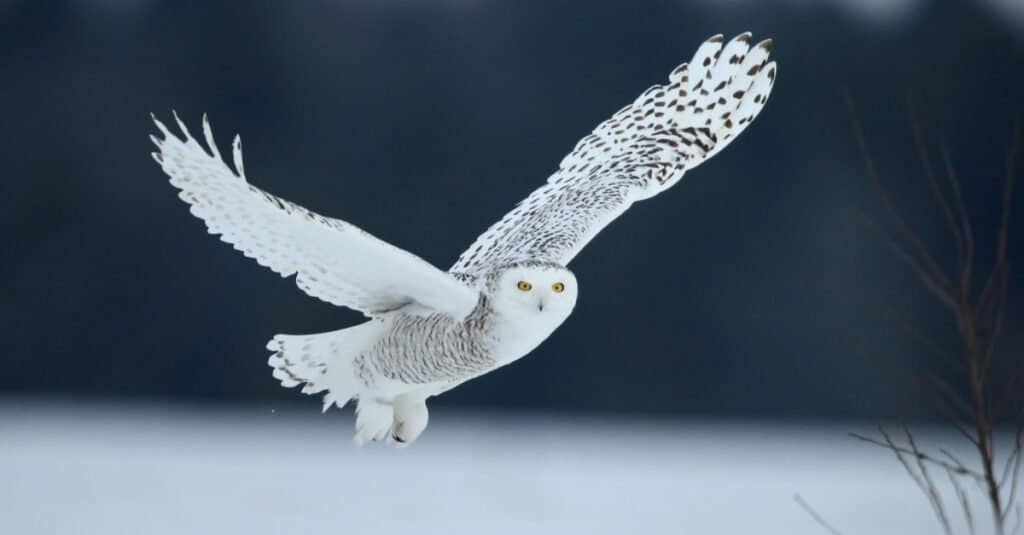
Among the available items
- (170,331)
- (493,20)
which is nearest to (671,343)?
(493,20)

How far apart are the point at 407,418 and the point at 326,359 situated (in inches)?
12.1

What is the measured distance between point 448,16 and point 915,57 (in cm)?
696

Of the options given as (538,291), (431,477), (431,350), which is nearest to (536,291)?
(538,291)

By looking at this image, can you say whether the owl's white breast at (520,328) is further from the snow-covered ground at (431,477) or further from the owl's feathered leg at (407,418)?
the snow-covered ground at (431,477)

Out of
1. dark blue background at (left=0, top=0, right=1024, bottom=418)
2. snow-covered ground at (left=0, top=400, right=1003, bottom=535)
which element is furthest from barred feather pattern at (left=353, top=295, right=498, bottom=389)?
dark blue background at (left=0, top=0, right=1024, bottom=418)

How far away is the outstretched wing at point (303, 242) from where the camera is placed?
4320 mm

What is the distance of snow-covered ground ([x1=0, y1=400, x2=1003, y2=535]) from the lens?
10289 mm

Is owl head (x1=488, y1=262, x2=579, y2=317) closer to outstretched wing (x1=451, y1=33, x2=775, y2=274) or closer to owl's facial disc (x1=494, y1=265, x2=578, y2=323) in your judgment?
owl's facial disc (x1=494, y1=265, x2=578, y2=323)

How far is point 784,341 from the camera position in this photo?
70.9 feet

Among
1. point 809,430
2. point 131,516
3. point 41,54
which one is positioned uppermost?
point 41,54

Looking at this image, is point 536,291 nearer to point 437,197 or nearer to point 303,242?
point 303,242

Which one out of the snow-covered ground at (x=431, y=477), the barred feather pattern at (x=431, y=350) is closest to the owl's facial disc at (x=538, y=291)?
the barred feather pattern at (x=431, y=350)

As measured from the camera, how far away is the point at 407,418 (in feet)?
16.5

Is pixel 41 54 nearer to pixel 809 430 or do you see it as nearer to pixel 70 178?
pixel 70 178
